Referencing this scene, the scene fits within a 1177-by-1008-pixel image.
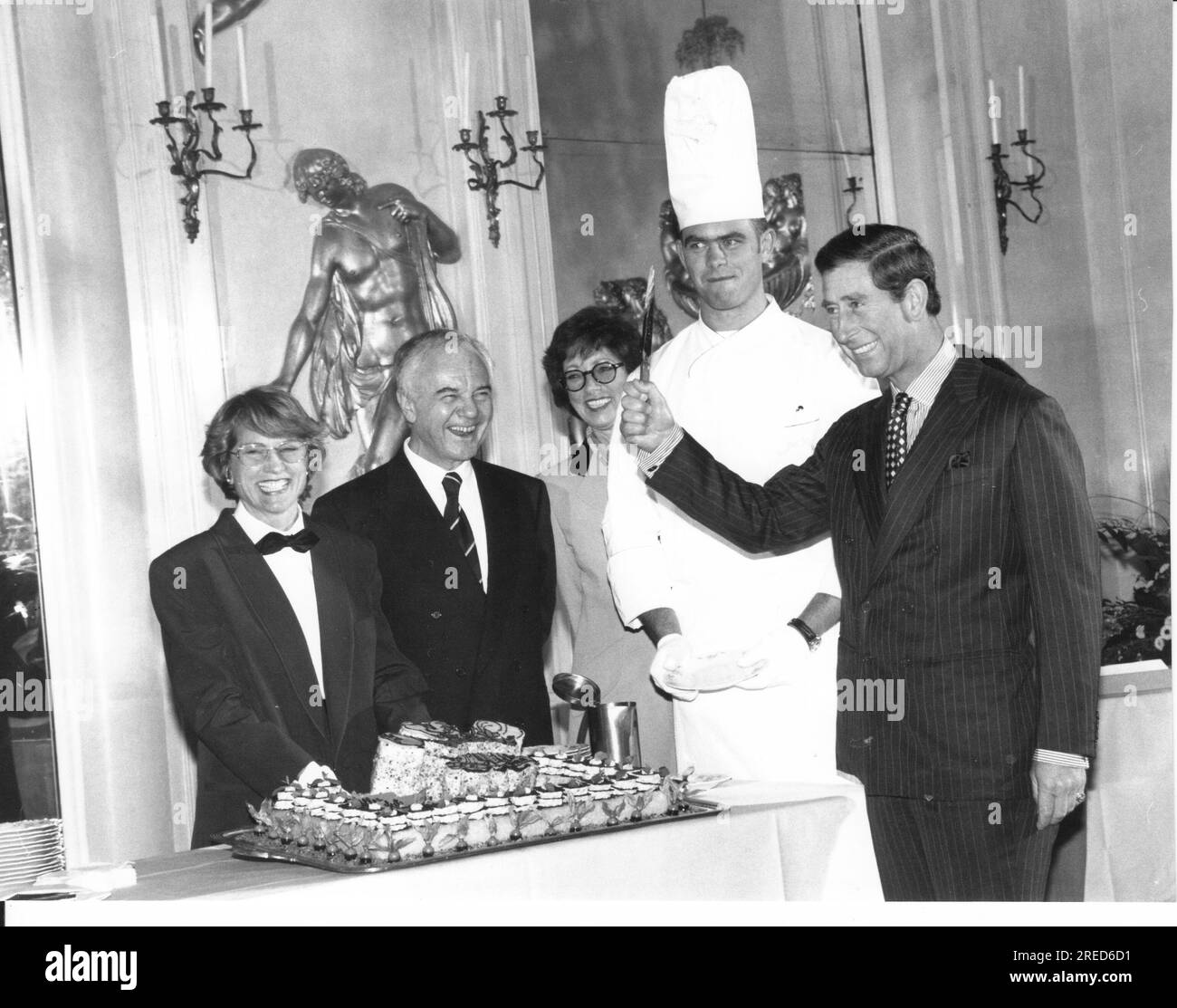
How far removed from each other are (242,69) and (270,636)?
2.03 meters

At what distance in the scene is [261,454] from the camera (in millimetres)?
2674

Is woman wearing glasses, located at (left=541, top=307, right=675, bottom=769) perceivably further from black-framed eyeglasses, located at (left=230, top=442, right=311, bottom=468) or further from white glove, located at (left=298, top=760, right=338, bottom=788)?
white glove, located at (left=298, top=760, right=338, bottom=788)

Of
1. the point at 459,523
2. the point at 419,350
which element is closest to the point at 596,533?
the point at 459,523

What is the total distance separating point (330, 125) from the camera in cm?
414

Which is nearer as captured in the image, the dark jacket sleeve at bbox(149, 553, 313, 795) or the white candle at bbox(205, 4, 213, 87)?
the dark jacket sleeve at bbox(149, 553, 313, 795)

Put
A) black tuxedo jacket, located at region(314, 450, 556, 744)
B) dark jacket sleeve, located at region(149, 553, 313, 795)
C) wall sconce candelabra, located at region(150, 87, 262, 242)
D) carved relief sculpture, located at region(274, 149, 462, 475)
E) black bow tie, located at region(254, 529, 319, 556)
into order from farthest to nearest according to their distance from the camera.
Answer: carved relief sculpture, located at region(274, 149, 462, 475) → wall sconce candelabra, located at region(150, 87, 262, 242) → black tuxedo jacket, located at region(314, 450, 556, 744) → black bow tie, located at region(254, 529, 319, 556) → dark jacket sleeve, located at region(149, 553, 313, 795)

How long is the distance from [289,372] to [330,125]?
0.68 m

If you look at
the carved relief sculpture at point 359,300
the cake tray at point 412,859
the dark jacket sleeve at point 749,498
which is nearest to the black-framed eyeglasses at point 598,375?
the dark jacket sleeve at point 749,498

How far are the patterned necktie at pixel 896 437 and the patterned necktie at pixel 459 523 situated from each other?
968mm

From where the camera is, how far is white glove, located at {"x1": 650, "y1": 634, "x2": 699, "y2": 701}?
268 centimetres

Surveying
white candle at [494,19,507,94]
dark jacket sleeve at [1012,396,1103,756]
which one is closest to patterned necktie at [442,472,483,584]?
dark jacket sleeve at [1012,396,1103,756]

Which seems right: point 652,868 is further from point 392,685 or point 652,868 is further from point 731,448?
point 731,448

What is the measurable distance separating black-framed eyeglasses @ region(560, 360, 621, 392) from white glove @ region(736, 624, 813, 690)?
0.71 meters

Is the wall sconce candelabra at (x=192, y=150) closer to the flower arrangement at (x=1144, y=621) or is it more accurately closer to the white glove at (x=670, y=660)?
the white glove at (x=670, y=660)
